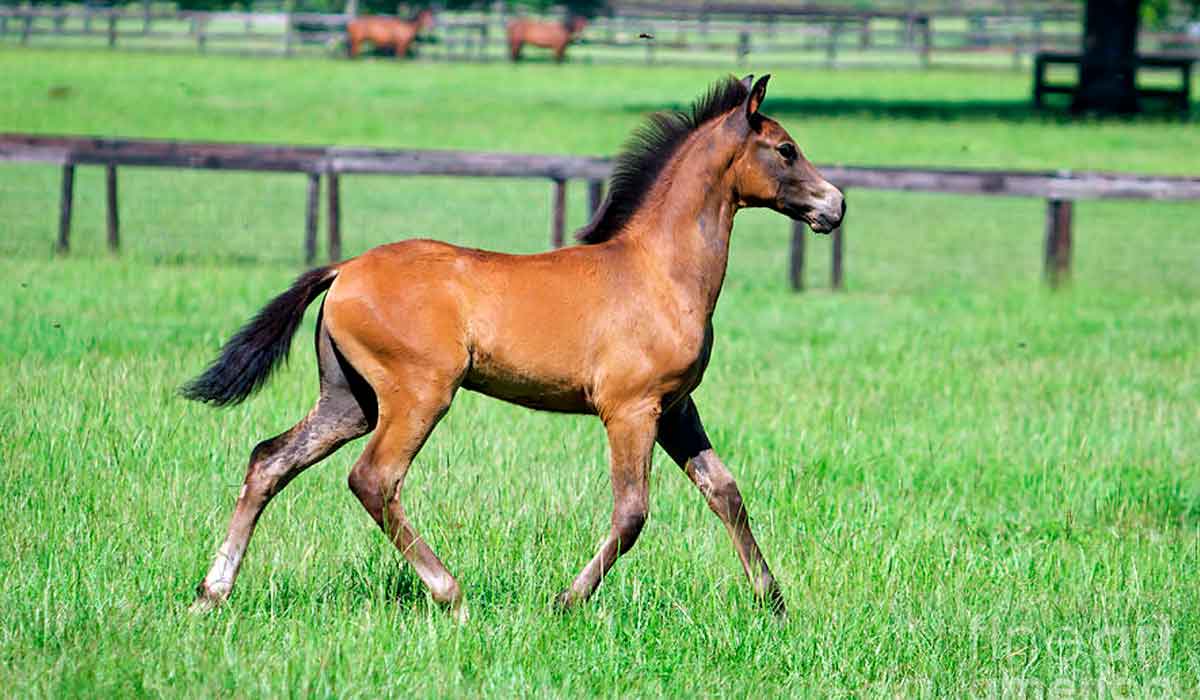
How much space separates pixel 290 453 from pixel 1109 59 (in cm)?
3354

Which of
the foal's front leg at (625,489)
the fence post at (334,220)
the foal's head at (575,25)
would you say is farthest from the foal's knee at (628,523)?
the foal's head at (575,25)

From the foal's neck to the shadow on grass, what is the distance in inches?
1063

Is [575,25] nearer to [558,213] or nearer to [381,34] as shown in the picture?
[381,34]

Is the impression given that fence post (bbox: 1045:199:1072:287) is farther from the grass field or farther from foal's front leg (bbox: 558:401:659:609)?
foal's front leg (bbox: 558:401:659:609)

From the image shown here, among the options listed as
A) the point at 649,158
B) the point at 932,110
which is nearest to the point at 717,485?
the point at 649,158

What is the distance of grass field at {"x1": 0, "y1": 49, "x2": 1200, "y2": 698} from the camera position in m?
5.20

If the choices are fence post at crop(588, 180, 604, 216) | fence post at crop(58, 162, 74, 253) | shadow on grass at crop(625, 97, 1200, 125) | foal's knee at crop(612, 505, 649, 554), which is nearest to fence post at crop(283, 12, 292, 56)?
shadow on grass at crop(625, 97, 1200, 125)

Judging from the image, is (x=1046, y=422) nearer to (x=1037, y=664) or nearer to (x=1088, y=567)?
(x=1088, y=567)

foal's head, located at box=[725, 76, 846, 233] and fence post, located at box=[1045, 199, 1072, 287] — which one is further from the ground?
foal's head, located at box=[725, 76, 846, 233]

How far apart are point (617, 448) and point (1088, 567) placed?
211cm

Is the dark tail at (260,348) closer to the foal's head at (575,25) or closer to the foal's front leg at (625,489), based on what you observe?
the foal's front leg at (625,489)

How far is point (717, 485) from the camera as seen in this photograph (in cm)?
599

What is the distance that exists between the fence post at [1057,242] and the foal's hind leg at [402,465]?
11356 mm

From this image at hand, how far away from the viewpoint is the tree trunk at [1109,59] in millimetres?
35438
